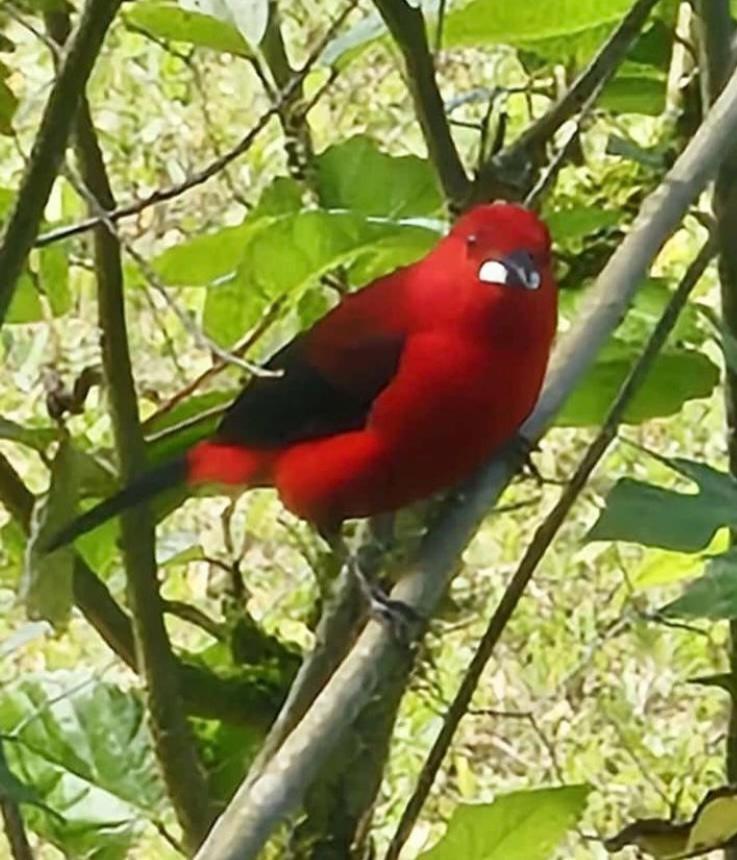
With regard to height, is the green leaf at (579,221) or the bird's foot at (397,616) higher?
the green leaf at (579,221)

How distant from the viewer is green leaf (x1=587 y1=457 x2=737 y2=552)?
2.91 ft

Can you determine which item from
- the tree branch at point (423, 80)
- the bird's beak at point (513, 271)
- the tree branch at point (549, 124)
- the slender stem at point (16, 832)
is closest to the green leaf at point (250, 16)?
the tree branch at point (423, 80)

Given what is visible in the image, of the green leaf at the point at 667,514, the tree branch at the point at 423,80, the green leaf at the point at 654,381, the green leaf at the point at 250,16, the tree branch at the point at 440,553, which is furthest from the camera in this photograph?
the green leaf at the point at 654,381

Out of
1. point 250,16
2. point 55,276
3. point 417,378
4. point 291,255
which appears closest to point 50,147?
point 250,16

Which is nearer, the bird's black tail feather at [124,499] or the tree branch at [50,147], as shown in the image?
the tree branch at [50,147]

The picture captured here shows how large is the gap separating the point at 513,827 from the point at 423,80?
44cm

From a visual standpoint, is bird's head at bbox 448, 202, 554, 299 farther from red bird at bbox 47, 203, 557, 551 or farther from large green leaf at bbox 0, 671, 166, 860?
large green leaf at bbox 0, 671, 166, 860

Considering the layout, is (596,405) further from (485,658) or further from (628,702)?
(628,702)

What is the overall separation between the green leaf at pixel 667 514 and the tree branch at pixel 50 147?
0.28 meters

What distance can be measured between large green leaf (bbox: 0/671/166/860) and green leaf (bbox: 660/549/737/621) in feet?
1.65

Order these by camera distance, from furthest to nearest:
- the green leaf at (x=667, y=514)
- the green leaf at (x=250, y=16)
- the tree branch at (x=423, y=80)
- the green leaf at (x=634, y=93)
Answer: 1. the green leaf at (x=634, y=93)
2. the tree branch at (x=423, y=80)
3. the green leaf at (x=250, y=16)
4. the green leaf at (x=667, y=514)

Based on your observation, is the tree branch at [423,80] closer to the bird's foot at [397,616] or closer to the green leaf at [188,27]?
the green leaf at [188,27]

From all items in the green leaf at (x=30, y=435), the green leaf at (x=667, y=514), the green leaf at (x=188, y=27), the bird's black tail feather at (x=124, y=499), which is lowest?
the green leaf at (x=667, y=514)

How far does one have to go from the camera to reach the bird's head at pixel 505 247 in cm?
123
